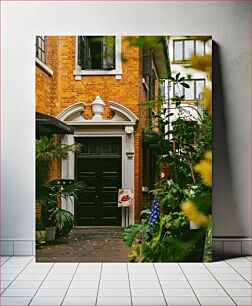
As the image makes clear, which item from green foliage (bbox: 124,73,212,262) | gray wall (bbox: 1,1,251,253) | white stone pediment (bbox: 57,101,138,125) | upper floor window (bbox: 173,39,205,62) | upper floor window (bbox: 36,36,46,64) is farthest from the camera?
gray wall (bbox: 1,1,251,253)

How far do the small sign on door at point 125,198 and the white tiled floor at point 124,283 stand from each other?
459 mm

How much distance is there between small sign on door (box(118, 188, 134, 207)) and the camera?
3734 millimetres

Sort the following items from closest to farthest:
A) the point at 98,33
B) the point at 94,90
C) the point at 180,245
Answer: the point at 180,245, the point at 94,90, the point at 98,33

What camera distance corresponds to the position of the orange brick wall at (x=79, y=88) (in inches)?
139

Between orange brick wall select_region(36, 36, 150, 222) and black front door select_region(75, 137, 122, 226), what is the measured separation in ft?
0.50

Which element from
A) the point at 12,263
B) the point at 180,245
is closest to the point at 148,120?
the point at 12,263

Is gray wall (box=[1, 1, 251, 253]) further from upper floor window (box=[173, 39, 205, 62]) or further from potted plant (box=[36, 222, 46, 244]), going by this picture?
upper floor window (box=[173, 39, 205, 62])

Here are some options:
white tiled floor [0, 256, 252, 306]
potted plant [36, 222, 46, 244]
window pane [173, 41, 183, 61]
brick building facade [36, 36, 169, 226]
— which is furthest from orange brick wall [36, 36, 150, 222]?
window pane [173, 41, 183, 61]

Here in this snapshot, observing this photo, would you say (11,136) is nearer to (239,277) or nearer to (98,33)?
(98,33)

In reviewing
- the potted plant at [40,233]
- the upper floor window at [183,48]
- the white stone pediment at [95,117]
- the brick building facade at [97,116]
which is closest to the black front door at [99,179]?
the brick building facade at [97,116]

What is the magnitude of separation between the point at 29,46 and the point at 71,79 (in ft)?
1.95

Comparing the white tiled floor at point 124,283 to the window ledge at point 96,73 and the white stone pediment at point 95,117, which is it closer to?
the white stone pediment at point 95,117

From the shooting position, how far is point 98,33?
13.1 ft

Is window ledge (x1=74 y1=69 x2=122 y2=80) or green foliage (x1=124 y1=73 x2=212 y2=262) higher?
window ledge (x1=74 y1=69 x2=122 y2=80)
